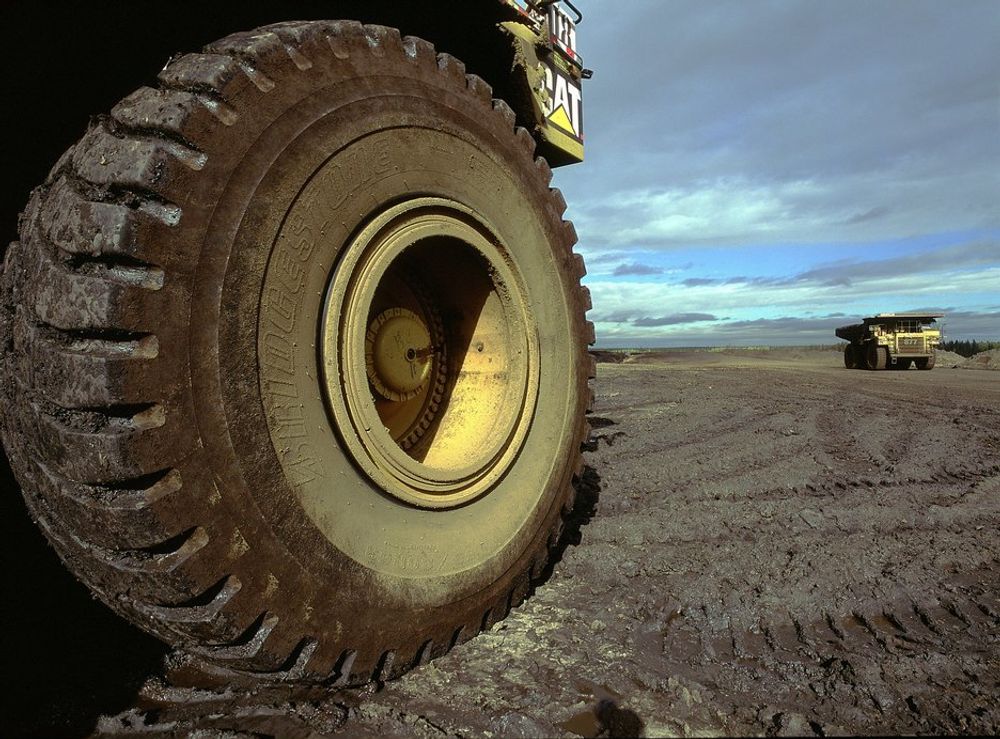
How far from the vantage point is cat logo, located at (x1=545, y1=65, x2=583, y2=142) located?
10.3ft

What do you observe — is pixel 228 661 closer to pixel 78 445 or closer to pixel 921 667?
pixel 78 445

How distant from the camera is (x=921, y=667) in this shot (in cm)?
189

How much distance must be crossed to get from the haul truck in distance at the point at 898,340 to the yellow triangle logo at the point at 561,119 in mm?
20770

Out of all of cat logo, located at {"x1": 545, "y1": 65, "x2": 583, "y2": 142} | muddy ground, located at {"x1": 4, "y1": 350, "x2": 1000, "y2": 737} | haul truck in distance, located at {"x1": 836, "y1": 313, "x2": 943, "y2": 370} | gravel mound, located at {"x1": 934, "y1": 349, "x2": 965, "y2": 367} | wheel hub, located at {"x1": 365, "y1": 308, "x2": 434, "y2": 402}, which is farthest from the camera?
gravel mound, located at {"x1": 934, "y1": 349, "x2": 965, "y2": 367}

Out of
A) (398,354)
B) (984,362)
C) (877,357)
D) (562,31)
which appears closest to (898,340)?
(877,357)

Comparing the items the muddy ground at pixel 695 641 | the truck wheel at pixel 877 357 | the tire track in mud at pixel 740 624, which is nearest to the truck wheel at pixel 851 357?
the truck wheel at pixel 877 357

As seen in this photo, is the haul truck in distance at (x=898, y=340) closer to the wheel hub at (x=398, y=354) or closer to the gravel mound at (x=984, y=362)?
the gravel mound at (x=984, y=362)

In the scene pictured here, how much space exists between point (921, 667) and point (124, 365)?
224 centimetres

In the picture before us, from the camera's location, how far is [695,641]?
209cm

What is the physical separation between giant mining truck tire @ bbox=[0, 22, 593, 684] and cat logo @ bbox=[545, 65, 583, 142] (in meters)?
1.03

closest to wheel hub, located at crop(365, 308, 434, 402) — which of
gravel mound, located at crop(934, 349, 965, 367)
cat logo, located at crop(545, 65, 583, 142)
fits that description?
cat logo, located at crop(545, 65, 583, 142)

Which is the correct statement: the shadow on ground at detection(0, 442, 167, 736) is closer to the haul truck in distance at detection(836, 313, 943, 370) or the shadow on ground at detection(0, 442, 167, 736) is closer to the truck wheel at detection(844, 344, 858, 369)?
the haul truck in distance at detection(836, 313, 943, 370)

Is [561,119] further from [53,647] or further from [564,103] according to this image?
[53,647]

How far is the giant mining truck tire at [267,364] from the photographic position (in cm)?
129
